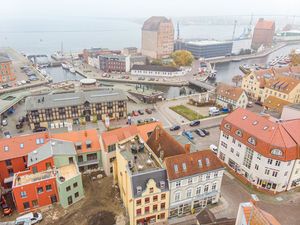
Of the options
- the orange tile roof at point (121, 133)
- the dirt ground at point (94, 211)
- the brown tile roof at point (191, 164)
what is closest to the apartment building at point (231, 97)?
the orange tile roof at point (121, 133)

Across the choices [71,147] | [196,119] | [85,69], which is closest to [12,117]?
[71,147]

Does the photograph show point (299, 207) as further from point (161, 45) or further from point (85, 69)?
point (161, 45)

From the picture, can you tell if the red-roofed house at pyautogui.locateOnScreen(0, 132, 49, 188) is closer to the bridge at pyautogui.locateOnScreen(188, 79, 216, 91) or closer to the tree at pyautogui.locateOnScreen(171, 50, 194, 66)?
the bridge at pyautogui.locateOnScreen(188, 79, 216, 91)

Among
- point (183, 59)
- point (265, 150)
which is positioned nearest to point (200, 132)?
→ point (265, 150)

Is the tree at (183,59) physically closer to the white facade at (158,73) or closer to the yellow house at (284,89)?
the white facade at (158,73)

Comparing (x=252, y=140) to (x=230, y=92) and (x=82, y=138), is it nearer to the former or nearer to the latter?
(x=82, y=138)

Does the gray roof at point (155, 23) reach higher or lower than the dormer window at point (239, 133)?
higher
